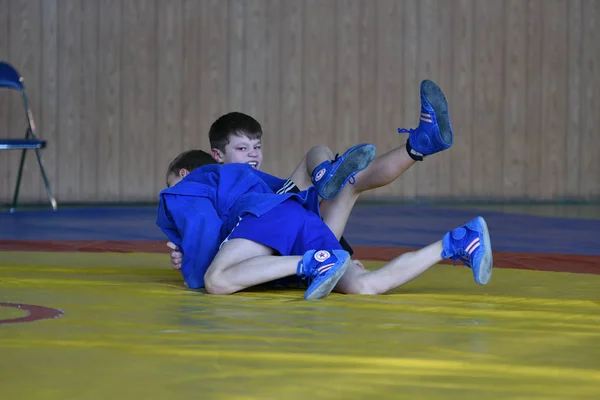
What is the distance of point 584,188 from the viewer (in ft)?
24.8

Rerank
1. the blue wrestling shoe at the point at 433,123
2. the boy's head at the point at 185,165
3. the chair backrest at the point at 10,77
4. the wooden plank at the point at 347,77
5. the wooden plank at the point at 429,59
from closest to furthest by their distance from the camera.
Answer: the blue wrestling shoe at the point at 433,123
the boy's head at the point at 185,165
the chair backrest at the point at 10,77
the wooden plank at the point at 347,77
the wooden plank at the point at 429,59

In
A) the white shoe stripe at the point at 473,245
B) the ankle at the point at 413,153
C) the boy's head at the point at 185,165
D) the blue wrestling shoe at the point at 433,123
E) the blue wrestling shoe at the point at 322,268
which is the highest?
the blue wrestling shoe at the point at 433,123

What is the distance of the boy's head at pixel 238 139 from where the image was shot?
118 inches

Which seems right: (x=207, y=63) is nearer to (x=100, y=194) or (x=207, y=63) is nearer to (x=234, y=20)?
(x=234, y=20)

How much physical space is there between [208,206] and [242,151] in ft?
1.17

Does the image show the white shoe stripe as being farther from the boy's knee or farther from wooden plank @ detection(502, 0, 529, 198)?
wooden plank @ detection(502, 0, 529, 198)

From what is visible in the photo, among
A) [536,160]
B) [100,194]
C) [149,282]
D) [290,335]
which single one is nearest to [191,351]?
[290,335]

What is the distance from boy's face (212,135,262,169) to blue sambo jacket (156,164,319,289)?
22 centimetres

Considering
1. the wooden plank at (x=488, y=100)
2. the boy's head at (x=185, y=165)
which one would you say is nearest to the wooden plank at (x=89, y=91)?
the wooden plank at (x=488, y=100)

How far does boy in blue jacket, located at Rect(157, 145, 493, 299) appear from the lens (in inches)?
95.3

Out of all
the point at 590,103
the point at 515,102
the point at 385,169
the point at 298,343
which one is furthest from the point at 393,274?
the point at 590,103

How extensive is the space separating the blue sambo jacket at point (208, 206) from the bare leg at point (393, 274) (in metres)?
0.27

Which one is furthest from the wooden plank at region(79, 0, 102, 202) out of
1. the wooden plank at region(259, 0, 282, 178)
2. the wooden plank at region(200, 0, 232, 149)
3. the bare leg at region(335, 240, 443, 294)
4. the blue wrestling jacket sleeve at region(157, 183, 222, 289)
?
the bare leg at region(335, 240, 443, 294)

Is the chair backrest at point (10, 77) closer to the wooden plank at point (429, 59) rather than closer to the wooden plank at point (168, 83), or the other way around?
the wooden plank at point (168, 83)
